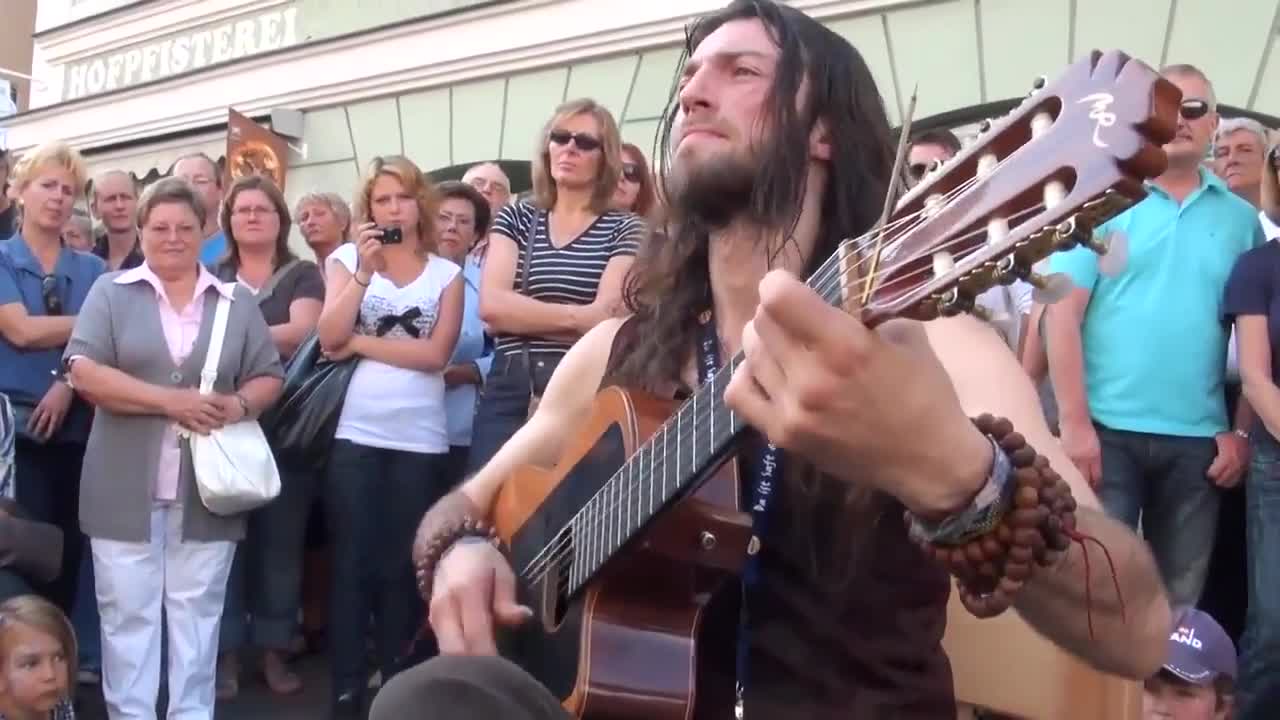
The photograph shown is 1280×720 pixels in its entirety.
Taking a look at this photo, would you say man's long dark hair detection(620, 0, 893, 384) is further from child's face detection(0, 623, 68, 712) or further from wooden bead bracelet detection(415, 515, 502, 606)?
child's face detection(0, 623, 68, 712)

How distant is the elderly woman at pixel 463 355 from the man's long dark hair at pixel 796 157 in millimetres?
2414

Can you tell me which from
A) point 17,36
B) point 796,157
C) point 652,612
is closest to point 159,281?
point 796,157

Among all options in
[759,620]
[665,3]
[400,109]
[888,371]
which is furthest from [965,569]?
[400,109]

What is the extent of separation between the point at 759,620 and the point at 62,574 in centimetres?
348

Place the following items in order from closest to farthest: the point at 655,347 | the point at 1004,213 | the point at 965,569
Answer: the point at 1004,213 → the point at 965,569 → the point at 655,347

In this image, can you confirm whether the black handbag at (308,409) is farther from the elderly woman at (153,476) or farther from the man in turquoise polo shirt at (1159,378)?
the man in turquoise polo shirt at (1159,378)

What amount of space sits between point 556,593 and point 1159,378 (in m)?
2.36

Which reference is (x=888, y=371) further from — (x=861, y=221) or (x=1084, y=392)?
(x=1084, y=392)

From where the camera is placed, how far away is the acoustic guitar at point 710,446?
117cm

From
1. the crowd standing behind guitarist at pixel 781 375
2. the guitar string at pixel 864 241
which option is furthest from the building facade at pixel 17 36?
the guitar string at pixel 864 241

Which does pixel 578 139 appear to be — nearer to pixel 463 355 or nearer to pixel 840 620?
pixel 463 355

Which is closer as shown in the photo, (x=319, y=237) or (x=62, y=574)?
(x=62, y=574)

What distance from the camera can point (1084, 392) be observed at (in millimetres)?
3842

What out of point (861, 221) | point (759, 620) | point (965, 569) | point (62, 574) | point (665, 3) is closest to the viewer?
point (965, 569)
